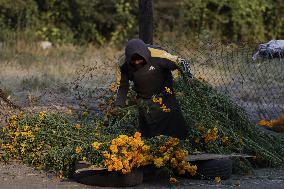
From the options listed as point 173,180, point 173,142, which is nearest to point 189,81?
point 173,142

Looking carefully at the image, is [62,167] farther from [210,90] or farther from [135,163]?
[210,90]

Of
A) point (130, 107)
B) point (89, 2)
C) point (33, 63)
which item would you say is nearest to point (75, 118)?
point (130, 107)

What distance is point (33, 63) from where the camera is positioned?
1775 cm

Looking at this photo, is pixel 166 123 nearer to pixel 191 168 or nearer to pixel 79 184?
pixel 191 168

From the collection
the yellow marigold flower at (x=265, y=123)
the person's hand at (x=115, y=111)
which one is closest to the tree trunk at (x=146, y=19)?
the yellow marigold flower at (x=265, y=123)

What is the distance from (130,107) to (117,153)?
1.79m

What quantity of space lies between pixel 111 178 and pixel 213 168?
108 centimetres

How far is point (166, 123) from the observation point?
311 inches

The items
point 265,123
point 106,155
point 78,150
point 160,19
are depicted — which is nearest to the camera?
point 106,155

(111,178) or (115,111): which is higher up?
(115,111)

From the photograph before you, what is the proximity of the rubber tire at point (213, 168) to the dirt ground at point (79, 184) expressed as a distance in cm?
8

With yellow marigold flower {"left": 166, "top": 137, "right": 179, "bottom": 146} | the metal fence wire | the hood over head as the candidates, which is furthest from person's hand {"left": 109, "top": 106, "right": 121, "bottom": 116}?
the metal fence wire

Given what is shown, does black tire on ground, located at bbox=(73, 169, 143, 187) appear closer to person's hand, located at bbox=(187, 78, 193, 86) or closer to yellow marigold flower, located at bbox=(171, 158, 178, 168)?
yellow marigold flower, located at bbox=(171, 158, 178, 168)

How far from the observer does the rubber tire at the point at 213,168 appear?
7.56 metres
